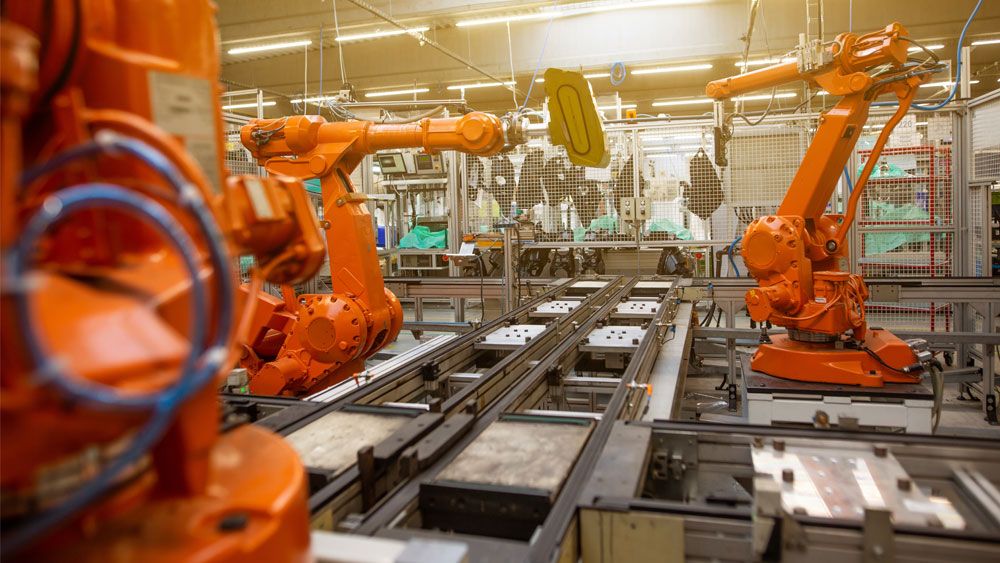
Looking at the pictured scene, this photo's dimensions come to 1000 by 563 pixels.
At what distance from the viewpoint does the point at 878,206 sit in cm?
687

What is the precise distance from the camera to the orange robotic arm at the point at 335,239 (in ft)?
13.2

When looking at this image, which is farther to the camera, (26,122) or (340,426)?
(340,426)

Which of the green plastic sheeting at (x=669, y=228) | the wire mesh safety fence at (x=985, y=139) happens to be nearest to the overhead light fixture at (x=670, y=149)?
the green plastic sheeting at (x=669, y=228)

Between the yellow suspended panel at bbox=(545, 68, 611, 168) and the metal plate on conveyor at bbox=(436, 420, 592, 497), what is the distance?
7.34 feet

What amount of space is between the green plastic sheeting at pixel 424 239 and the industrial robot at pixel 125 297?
25.7 ft

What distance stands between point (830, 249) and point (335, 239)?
309 cm

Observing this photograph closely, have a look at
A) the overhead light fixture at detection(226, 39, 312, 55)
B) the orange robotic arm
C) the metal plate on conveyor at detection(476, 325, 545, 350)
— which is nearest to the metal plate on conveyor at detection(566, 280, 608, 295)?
the metal plate on conveyor at detection(476, 325, 545, 350)

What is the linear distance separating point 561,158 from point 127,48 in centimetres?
703

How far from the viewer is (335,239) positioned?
14.1ft

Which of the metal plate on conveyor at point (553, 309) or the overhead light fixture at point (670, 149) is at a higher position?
the overhead light fixture at point (670, 149)

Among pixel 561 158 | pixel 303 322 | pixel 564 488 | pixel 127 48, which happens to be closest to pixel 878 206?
pixel 561 158

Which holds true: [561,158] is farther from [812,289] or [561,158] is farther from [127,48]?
[127,48]

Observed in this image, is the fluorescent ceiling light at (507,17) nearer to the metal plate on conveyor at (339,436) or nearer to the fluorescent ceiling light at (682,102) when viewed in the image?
the fluorescent ceiling light at (682,102)

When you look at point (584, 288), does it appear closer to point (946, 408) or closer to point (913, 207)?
point (946, 408)
